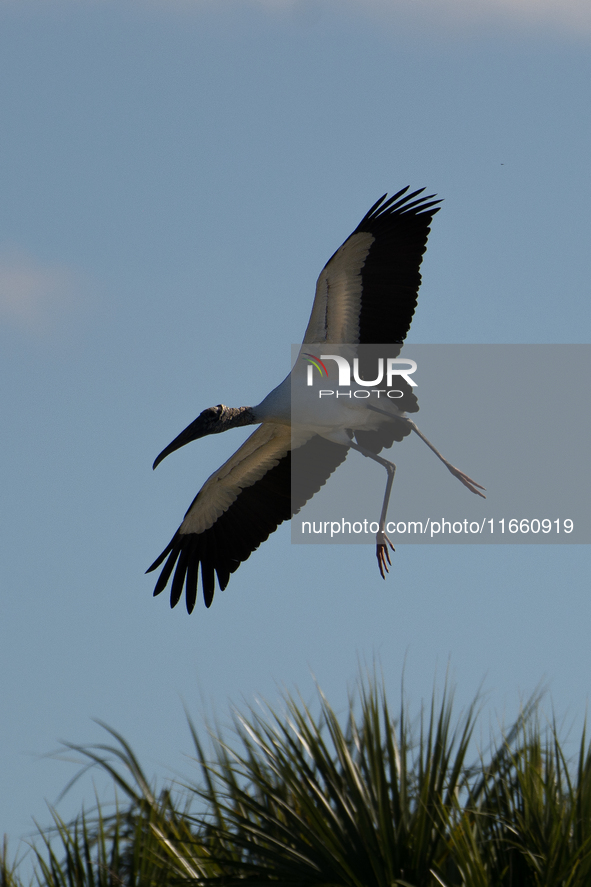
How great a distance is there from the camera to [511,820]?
194 inches

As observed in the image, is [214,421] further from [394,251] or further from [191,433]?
[394,251]

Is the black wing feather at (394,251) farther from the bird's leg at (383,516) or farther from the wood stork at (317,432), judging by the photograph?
the bird's leg at (383,516)

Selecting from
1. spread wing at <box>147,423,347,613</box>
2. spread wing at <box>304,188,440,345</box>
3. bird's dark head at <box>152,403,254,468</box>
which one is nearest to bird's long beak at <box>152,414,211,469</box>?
bird's dark head at <box>152,403,254,468</box>

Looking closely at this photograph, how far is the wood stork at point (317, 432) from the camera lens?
24.3ft

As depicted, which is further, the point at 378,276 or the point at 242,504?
the point at 242,504

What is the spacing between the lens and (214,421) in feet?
27.6

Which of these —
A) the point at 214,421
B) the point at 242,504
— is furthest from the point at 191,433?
the point at 242,504

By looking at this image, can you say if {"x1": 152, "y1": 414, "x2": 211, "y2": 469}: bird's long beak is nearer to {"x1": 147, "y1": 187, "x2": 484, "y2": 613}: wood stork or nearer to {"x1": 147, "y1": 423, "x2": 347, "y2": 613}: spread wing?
{"x1": 147, "y1": 187, "x2": 484, "y2": 613}: wood stork

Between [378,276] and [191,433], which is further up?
[378,276]

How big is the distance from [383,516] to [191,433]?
173 cm

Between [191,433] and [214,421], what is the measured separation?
0.81 ft

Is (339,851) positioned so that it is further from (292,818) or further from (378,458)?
(378,458)

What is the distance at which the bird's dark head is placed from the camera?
27.4ft

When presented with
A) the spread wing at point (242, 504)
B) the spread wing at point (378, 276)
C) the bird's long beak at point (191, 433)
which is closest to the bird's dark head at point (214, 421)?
the bird's long beak at point (191, 433)
